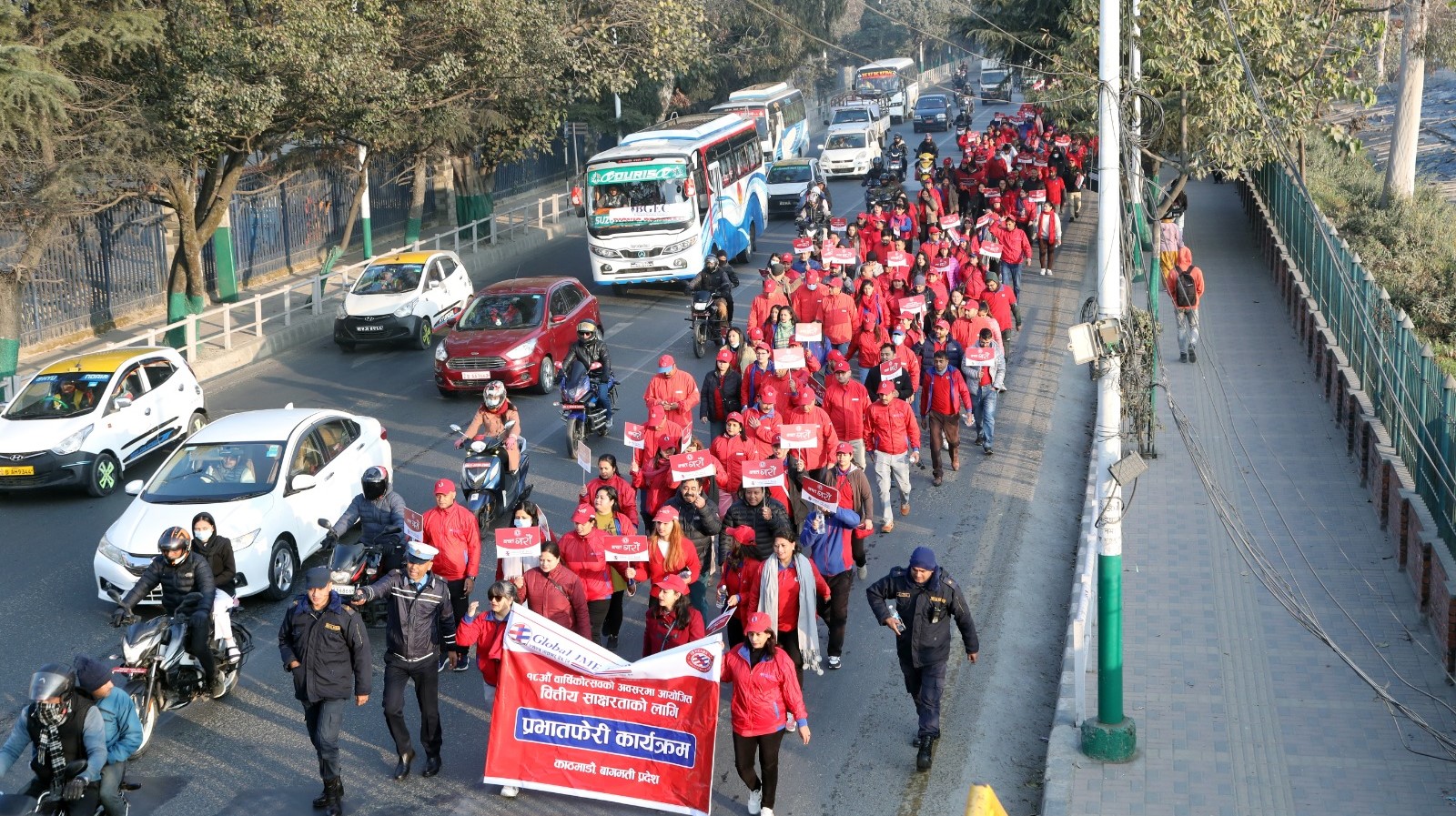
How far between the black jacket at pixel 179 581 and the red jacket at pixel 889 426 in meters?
6.41

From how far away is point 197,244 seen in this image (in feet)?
82.4

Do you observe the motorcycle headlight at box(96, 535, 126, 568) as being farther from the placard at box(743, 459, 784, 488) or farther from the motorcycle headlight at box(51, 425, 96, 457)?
the placard at box(743, 459, 784, 488)

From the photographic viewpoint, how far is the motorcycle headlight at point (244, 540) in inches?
515

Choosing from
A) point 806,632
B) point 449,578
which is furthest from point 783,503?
point 449,578

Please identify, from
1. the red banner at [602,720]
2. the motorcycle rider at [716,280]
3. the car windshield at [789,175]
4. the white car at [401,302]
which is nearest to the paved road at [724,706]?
the red banner at [602,720]

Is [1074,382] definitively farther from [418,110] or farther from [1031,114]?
[1031,114]

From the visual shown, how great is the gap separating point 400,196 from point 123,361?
22612 mm

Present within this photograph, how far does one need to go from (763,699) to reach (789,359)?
6674 mm

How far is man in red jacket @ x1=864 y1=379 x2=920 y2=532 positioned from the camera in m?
14.7

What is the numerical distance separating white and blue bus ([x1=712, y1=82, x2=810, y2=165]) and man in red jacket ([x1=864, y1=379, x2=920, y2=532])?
30007mm

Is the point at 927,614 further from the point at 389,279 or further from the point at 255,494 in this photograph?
the point at 389,279

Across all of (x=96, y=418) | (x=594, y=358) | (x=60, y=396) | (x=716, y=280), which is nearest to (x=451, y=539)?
(x=594, y=358)

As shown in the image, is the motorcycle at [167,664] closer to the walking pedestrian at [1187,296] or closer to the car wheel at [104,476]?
the car wheel at [104,476]

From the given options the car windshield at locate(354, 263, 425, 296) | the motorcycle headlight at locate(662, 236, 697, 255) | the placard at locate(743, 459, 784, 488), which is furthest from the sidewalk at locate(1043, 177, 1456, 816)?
the car windshield at locate(354, 263, 425, 296)
